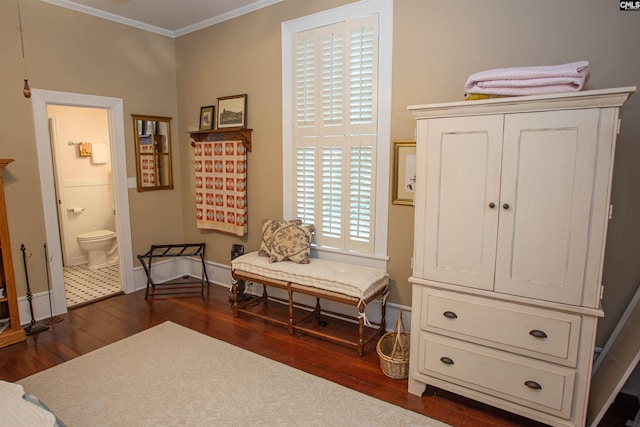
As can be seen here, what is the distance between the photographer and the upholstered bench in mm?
2832

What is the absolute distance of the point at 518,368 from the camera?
2.06m

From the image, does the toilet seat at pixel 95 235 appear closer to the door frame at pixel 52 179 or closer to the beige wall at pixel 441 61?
the door frame at pixel 52 179

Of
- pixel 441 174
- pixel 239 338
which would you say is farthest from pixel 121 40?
pixel 441 174

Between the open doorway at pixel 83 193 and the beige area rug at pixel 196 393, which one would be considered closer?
the beige area rug at pixel 196 393

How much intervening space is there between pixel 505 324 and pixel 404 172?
1.34m

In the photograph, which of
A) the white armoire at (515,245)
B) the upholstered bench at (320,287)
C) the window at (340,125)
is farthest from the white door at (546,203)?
the window at (340,125)

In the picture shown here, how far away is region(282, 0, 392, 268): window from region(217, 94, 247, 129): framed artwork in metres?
0.54

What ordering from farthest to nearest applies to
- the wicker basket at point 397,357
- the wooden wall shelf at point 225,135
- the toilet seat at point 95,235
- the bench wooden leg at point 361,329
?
the toilet seat at point 95,235
the wooden wall shelf at point 225,135
the bench wooden leg at point 361,329
the wicker basket at point 397,357

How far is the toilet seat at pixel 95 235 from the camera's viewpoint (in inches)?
196

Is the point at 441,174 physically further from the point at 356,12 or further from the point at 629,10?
the point at 356,12

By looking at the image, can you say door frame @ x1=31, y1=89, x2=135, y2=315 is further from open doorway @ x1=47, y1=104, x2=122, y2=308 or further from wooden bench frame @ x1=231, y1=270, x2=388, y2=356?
wooden bench frame @ x1=231, y1=270, x2=388, y2=356

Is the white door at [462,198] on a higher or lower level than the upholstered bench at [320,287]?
higher

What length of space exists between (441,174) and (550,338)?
3.45 feet

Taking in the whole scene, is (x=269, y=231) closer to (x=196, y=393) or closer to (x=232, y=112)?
(x=232, y=112)
